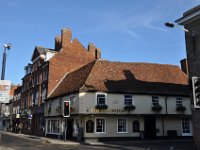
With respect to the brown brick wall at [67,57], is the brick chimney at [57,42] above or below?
above

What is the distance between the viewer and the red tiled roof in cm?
3556

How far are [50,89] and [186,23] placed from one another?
2671 cm

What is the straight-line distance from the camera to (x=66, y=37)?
48188 mm

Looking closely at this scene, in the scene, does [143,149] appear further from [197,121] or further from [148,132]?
[148,132]

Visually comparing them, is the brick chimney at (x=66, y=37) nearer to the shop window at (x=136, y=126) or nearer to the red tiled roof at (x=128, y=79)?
the red tiled roof at (x=128, y=79)

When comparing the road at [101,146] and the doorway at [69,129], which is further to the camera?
the doorway at [69,129]

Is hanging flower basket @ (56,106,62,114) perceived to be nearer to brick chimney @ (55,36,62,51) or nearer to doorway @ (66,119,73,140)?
doorway @ (66,119,73,140)

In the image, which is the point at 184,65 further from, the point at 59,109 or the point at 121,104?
the point at 59,109

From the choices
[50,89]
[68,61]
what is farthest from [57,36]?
[50,89]

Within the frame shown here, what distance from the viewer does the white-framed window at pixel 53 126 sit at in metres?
40.2

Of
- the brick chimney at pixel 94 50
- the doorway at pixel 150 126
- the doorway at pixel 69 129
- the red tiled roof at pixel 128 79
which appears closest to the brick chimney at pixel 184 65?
the red tiled roof at pixel 128 79

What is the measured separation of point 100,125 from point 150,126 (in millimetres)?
6410

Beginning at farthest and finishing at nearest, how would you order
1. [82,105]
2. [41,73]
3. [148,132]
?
[41,73], [148,132], [82,105]

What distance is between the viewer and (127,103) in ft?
116
